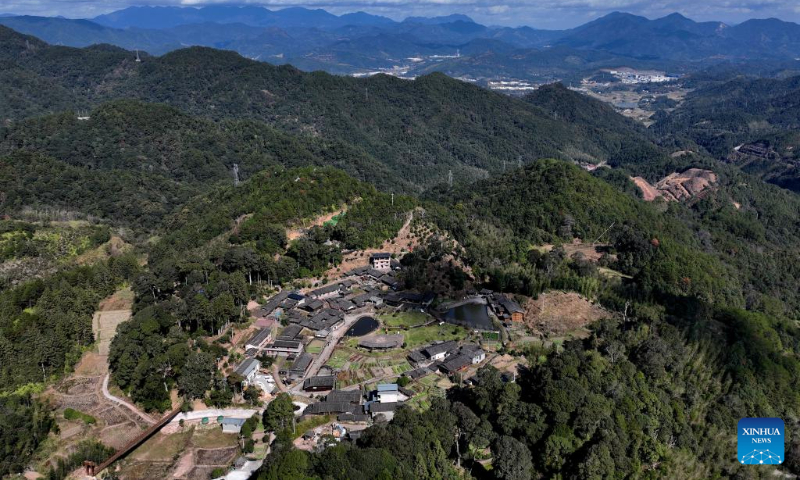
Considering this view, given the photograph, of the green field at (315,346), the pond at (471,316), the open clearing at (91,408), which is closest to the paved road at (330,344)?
the green field at (315,346)

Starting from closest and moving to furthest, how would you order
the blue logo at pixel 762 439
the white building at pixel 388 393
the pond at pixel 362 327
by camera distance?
1. the blue logo at pixel 762 439
2. the white building at pixel 388 393
3. the pond at pixel 362 327

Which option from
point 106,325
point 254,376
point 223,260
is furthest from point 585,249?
Result: point 106,325

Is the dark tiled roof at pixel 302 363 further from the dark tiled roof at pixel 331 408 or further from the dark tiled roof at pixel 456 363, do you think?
the dark tiled roof at pixel 456 363

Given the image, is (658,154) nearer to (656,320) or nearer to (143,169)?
(656,320)

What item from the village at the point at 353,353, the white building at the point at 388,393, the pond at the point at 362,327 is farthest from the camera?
the pond at the point at 362,327

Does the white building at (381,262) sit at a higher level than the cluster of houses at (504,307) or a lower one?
higher

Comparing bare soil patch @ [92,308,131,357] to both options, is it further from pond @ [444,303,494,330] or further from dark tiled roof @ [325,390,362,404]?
pond @ [444,303,494,330]

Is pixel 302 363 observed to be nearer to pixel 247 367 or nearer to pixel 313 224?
pixel 247 367
